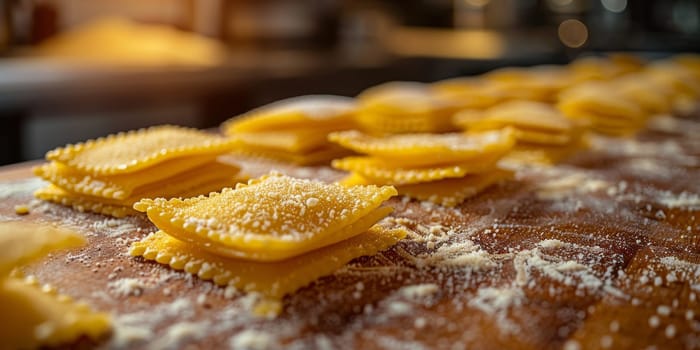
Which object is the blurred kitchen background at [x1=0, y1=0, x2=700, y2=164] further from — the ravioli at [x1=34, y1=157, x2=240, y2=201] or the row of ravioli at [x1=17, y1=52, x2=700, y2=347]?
the ravioli at [x1=34, y1=157, x2=240, y2=201]

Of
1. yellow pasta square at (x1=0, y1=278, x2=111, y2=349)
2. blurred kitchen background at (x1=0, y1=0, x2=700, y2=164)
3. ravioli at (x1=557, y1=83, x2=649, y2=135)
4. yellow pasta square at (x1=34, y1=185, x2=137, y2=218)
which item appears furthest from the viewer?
blurred kitchen background at (x1=0, y1=0, x2=700, y2=164)

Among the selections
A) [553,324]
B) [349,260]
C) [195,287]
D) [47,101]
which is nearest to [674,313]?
[553,324]

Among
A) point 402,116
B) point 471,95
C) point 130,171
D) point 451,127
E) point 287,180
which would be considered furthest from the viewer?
point 471,95

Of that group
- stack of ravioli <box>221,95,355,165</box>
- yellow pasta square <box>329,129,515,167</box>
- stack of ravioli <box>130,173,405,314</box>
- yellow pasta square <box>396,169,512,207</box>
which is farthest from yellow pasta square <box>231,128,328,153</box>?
stack of ravioli <box>130,173,405,314</box>

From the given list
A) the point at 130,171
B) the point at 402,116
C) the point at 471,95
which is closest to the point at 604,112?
the point at 471,95

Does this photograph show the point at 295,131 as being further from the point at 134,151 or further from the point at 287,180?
the point at 287,180

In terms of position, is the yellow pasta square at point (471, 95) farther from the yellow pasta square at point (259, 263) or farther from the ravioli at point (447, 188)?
the yellow pasta square at point (259, 263)
